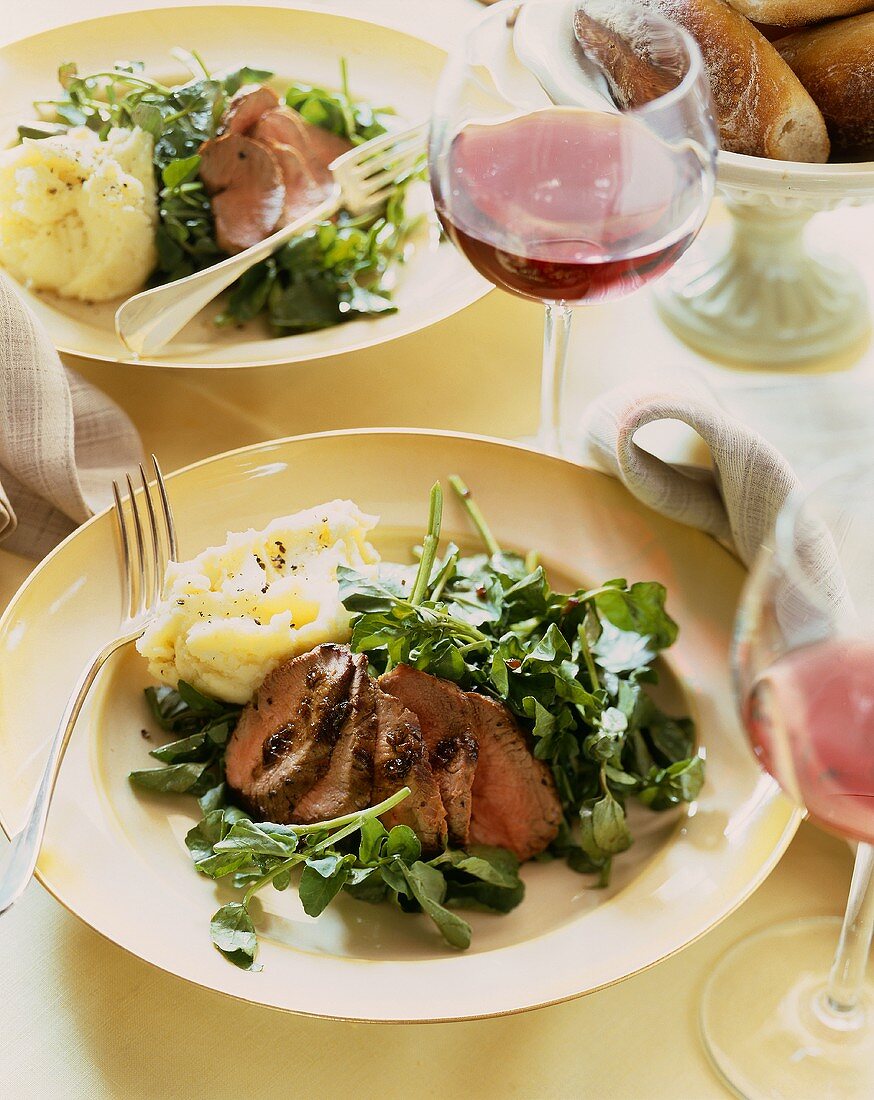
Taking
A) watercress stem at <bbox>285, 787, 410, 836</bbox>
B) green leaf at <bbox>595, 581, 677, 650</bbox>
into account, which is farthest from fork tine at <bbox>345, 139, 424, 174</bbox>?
watercress stem at <bbox>285, 787, 410, 836</bbox>

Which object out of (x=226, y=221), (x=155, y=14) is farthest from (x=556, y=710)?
(x=155, y=14)

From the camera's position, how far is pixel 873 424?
1.69 metres

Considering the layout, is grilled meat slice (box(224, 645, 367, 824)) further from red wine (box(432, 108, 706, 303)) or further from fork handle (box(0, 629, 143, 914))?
red wine (box(432, 108, 706, 303))

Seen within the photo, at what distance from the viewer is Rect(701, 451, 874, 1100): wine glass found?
87 centimetres

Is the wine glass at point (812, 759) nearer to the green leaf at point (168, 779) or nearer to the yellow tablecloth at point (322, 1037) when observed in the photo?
the yellow tablecloth at point (322, 1037)

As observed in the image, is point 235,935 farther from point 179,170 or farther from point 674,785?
point 179,170

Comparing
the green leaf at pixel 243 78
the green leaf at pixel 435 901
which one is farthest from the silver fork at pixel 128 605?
the green leaf at pixel 243 78

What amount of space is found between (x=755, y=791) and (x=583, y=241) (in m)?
0.62

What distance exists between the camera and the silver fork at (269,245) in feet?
5.45

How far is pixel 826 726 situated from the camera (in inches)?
34.4

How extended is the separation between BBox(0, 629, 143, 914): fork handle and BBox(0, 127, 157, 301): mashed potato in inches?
28.7

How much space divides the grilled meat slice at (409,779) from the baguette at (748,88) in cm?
81

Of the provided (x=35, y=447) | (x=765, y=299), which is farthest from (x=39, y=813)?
(x=765, y=299)

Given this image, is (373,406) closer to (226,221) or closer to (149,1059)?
(226,221)
